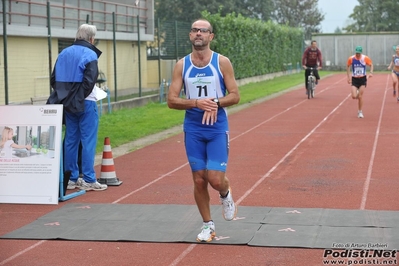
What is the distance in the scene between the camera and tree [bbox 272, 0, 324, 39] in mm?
104875

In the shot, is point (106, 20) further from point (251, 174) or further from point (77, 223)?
point (77, 223)

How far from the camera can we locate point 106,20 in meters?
33.2

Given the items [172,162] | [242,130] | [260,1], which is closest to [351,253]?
[172,162]

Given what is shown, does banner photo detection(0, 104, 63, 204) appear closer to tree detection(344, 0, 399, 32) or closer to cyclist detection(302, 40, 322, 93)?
cyclist detection(302, 40, 322, 93)

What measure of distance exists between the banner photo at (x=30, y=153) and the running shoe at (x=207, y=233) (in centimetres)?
278

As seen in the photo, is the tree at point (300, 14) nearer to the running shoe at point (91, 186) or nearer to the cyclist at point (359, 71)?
the cyclist at point (359, 71)

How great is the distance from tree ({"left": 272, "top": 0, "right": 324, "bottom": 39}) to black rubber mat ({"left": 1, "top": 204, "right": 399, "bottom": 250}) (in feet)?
315

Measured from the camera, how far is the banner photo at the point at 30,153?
10305 millimetres

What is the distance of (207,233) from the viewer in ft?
26.6

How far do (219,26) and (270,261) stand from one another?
92.5ft

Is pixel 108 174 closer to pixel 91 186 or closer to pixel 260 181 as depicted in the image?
pixel 91 186

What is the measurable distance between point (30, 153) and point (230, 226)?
10.3 ft

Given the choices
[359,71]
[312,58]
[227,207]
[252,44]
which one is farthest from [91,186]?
[252,44]

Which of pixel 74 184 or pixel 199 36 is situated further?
pixel 74 184
